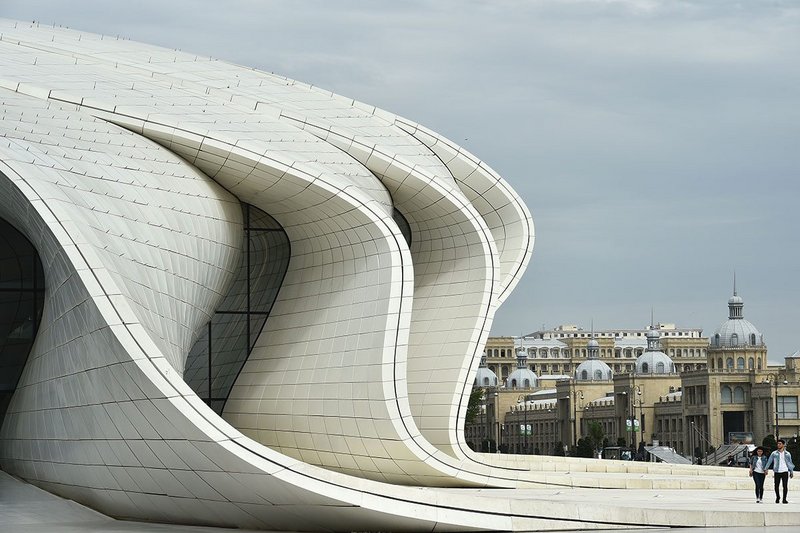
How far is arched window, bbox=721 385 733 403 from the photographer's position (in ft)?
545

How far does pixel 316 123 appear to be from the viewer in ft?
151

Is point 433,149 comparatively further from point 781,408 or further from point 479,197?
point 781,408

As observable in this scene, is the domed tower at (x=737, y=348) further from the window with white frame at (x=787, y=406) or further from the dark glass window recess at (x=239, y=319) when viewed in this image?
the dark glass window recess at (x=239, y=319)

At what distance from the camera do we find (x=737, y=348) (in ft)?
566

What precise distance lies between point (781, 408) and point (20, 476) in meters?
134

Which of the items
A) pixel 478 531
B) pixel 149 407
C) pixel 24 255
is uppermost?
pixel 24 255

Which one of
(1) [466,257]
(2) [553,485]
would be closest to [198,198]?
(1) [466,257]

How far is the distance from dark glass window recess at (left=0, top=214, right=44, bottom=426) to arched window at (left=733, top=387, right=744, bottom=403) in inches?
5298

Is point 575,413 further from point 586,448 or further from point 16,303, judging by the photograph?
point 16,303

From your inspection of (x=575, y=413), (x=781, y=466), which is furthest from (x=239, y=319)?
(x=575, y=413)

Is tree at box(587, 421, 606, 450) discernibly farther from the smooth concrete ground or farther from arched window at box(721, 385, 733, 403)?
the smooth concrete ground

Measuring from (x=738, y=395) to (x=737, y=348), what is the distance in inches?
294

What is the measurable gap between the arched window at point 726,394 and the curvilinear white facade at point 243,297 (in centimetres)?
11673

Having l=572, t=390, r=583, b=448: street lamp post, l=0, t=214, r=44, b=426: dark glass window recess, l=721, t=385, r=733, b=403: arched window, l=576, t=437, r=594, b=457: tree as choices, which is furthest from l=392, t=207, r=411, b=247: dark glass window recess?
l=572, t=390, r=583, b=448: street lamp post
